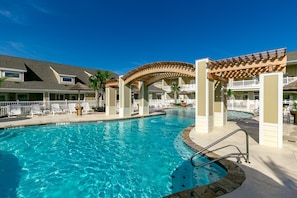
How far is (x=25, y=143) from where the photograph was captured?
8.00 meters

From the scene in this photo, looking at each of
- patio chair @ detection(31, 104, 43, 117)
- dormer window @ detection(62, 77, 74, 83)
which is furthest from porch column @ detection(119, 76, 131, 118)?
dormer window @ detection(62, 77, 74, 83)

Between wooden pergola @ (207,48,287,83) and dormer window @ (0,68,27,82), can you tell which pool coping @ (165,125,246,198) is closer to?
wooden pergola @ (207,48,287,83)

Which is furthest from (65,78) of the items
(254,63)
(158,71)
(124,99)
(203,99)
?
(254,63)

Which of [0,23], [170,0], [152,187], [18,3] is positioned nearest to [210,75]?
[152,187]

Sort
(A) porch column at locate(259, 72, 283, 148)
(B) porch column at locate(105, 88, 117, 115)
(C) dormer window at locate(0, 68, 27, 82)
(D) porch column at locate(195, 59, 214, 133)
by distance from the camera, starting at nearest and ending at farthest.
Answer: (A) porch column at locate(259, 72, 283, 148), (D) porch column at locate(195, 59, 214, 133), (B) porch column at locate(105, 88, 117, 115), (C) dormer window at locate(0, 68, 27, 82)

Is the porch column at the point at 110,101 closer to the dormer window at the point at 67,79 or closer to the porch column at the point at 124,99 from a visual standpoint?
the porch column at the point at 124,99

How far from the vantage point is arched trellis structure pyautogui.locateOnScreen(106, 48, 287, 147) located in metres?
6.17

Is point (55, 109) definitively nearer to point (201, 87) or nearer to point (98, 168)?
point (98, 168)

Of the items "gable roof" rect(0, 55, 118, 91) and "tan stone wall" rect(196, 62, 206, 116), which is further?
"gable roof" rect(0, 55, 118, 91)

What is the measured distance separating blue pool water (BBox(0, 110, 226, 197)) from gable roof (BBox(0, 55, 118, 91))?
46.6 feet

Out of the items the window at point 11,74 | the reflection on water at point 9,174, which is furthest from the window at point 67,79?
the reflection on water at point 9,174

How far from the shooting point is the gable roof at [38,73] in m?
19.7

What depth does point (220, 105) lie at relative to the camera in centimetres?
1065

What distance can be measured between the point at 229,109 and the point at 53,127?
23.3 m
